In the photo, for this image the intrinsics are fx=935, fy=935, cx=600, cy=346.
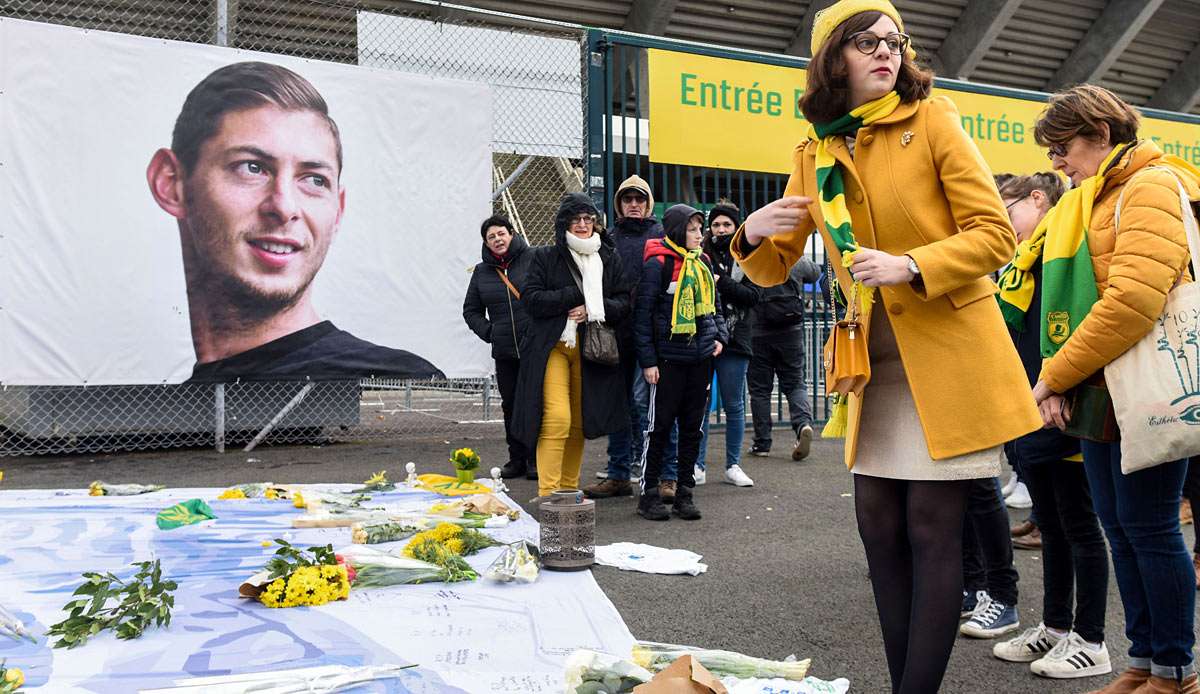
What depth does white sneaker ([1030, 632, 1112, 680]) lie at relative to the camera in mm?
3115

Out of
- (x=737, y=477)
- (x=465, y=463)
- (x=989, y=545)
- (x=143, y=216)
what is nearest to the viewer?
(x=989, y=545)

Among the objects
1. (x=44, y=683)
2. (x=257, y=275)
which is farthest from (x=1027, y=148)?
(x=44, y=683)

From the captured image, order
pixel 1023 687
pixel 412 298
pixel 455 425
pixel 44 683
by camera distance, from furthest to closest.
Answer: pixel 455 425 < pixel 412 298 < pixel 1023 687 < pixel 44 683

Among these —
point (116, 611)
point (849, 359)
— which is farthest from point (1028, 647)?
point (116, 611)

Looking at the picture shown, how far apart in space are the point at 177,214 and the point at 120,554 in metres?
4.30

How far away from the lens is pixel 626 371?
674 cm

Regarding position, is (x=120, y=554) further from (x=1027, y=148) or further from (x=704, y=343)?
(x=1027, y=148)

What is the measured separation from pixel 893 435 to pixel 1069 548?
5.10 feet

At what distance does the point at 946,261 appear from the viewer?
2.11 meters

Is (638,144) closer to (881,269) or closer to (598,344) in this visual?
(598,344)

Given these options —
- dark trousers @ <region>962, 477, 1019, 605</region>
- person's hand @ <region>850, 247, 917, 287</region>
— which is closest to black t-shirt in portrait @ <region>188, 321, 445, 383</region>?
dark trousers @ <region>962, 477, 1019, 605</region>

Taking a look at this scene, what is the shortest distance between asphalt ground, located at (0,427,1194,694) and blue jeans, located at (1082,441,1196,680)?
0.47 m

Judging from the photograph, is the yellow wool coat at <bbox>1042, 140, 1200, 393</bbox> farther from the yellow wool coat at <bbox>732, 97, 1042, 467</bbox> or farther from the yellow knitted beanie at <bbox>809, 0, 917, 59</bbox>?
the yellow knitted beanie at <bbox>809, 0, 917, 59</bbox>

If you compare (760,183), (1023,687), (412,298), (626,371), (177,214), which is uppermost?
(760,183)
